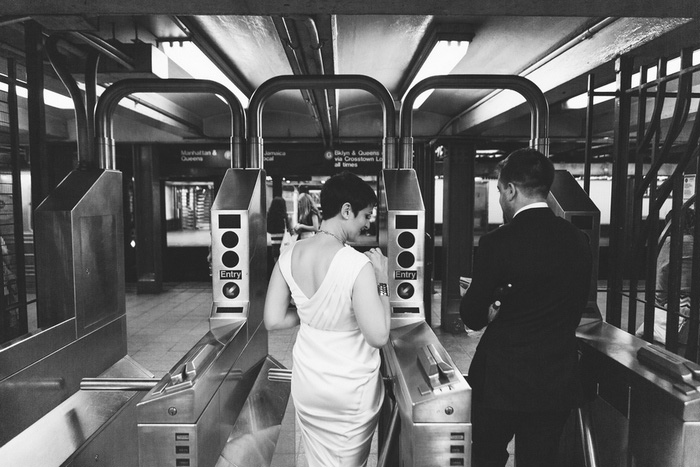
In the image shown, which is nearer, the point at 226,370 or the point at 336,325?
the point at 336,325

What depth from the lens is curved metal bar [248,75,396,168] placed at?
113 inches

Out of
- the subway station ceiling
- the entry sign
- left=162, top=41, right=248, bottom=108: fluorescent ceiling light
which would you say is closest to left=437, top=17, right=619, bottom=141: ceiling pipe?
the subway station ceiling

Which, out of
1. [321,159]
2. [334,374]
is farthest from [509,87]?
[321,159]

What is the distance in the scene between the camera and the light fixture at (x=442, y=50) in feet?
11.6

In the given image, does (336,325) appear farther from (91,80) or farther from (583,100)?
(583,100)

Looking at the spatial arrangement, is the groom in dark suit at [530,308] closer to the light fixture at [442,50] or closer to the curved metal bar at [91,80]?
the light fixture at [442,50]

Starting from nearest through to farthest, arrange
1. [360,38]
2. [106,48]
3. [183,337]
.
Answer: [106,48] → [360,38] → [183,337]

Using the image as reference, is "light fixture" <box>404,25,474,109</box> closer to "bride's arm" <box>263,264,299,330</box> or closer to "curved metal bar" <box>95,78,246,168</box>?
"curved metal bar" <box>95,78,246,168</box>

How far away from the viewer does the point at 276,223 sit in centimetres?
684

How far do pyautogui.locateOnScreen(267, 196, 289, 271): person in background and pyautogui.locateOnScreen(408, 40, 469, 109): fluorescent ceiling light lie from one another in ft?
9.12

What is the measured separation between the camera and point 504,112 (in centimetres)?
494

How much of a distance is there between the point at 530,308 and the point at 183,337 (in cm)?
486

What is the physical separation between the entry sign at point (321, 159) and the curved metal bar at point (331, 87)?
4.73 metres

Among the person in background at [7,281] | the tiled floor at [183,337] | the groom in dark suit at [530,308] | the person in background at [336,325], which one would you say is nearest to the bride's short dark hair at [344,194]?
the person in background at [336,325]
